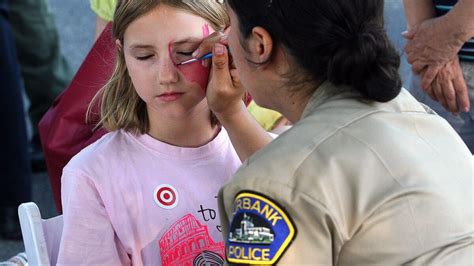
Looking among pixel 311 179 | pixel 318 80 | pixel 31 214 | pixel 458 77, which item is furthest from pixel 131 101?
pixel 458 77

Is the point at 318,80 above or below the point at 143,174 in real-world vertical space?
above

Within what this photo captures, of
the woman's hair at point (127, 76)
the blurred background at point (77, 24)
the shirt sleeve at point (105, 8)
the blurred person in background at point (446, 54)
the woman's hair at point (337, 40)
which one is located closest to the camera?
the woman's hair at point (337, 40)

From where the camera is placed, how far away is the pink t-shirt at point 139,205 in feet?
6.19

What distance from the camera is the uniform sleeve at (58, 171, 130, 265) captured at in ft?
6.17

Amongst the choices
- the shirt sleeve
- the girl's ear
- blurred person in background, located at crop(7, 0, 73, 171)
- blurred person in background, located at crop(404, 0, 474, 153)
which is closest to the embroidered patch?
the girl's ear

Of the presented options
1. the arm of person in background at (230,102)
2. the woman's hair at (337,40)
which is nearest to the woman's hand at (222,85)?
the arm of person in background at (230,102)

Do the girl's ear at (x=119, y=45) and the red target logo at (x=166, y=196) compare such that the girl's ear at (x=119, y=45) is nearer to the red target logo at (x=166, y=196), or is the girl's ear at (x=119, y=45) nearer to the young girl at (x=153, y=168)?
the young girl at (x=153, y=168)

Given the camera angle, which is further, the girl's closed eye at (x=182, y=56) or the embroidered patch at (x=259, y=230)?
the girl's closed eye at (x=182, y=56)

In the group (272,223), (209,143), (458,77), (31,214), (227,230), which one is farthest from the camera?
(458,77)

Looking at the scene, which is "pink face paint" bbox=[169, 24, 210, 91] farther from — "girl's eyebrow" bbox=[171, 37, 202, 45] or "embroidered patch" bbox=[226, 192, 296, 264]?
"embroidered patch" bbox=[226, 192, 296, 264]

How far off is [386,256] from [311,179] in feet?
0.57

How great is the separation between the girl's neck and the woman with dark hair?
1.58 ft

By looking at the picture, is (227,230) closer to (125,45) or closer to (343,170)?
(343,170)

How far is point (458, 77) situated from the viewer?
257 cm
